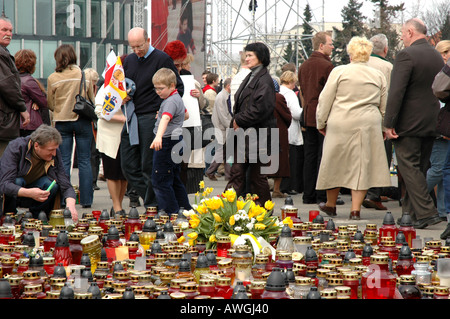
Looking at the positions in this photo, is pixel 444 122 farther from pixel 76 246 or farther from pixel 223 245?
pixel 76 246

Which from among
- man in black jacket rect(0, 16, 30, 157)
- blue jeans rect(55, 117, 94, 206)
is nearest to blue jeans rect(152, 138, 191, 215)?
man in black jacket rect(0, 16, 30, 157)

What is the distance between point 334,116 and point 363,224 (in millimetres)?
1236

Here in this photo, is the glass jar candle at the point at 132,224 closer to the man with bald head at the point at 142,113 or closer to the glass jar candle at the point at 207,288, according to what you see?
the man with bald head at the point at 142,113

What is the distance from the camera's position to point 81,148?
9.23m

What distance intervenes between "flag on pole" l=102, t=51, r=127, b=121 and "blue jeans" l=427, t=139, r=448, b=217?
3.51 meters

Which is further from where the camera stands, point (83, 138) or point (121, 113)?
point (83, 138)

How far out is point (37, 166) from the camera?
7.06 metres

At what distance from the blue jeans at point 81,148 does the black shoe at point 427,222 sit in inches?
162

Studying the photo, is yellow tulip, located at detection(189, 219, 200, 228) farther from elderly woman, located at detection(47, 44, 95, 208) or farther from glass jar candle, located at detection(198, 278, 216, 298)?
elderly woman, located at detection(47, 44, 95, 208)

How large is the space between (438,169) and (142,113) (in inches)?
132

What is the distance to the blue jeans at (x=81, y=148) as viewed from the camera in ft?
30.2

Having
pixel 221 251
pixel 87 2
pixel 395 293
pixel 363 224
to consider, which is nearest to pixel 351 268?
pixel 395 293

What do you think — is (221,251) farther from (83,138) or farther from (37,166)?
(83,138)

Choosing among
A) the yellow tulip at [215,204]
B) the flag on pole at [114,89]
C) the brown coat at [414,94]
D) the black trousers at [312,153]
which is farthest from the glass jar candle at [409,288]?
the black trousers at [312,153]
